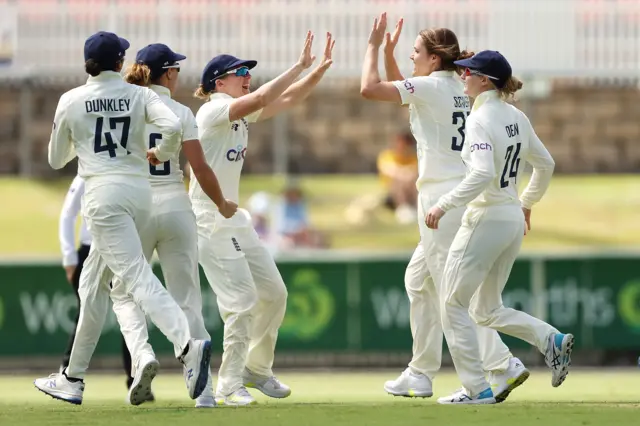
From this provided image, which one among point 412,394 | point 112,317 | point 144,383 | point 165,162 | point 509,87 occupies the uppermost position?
point 509,87

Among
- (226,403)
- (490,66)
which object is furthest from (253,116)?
(226,403)

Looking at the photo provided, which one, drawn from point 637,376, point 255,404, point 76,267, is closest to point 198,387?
point 255,404

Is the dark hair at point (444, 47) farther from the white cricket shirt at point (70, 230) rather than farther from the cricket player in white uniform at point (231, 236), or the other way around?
the white cricket shirt at point (70, 230)

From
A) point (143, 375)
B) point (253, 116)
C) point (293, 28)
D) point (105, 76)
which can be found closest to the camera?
point (143, 375)

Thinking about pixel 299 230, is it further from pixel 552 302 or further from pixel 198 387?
pixel 198 387

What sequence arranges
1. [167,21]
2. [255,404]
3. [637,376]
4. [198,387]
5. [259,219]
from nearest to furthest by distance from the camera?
[198,387] → [255,404] → [637,376] → [259,219] → [167,21]

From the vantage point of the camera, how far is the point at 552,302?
1833 cm

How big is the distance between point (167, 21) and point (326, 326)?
7.46 meters

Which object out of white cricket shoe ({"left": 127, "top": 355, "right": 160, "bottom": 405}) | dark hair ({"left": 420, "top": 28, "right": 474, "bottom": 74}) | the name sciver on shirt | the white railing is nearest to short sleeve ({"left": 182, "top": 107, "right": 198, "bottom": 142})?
the name sciver on shirt

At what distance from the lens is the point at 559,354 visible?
10.6m

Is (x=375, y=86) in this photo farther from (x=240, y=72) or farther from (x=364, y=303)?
(x=364, y=303)

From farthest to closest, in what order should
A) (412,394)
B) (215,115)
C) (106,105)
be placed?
(412,394) → (215,115) → (106,105)

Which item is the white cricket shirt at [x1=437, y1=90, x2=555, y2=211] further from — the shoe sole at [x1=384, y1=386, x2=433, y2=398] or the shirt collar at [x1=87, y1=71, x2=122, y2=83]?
the shirt collar at [x1=87, y1=71, x2=122, y2=83]

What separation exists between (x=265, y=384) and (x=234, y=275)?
97 cm
